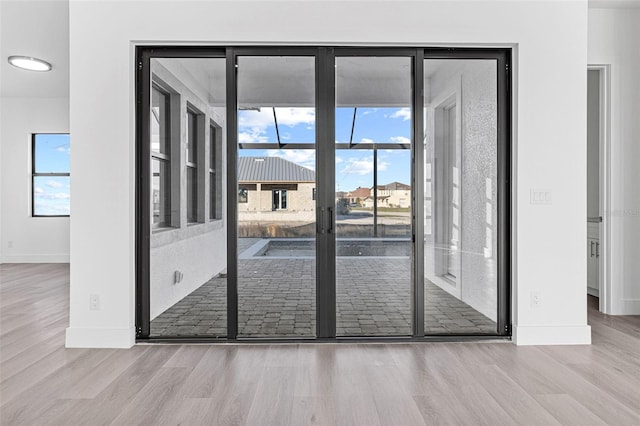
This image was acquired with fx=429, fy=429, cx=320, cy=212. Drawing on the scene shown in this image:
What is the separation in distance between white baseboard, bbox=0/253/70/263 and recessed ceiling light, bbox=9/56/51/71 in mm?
3436

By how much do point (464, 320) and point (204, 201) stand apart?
2207 millimetres

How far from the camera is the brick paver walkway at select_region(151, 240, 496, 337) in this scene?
328 centimetres

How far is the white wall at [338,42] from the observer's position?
123 inches

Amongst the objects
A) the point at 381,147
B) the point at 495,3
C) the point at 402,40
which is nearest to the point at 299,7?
the point at 402,40

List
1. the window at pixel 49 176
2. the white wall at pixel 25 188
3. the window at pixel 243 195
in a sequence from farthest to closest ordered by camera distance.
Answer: the window at pixel 49 176 → the white wall at pixel 25 188 → the window at pixel 243 195

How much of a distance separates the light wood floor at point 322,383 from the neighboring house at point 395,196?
3.48 ft

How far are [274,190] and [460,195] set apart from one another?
143 centimetres

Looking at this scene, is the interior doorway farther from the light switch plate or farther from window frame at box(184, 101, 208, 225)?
window frame at box(184, 101, 208, 225)

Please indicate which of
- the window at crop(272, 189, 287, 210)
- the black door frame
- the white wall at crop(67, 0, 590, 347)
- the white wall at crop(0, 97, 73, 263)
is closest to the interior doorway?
the white wall at crop(67, 0, 590, 347)

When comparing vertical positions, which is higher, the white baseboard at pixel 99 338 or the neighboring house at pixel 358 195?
the neighboring house at pixel 358 195

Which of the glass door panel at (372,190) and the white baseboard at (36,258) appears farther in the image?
the white baseboard at (36,258)

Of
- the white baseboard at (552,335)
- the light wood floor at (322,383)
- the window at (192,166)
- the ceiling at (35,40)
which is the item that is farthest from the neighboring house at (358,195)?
the ceiling at (35,40)

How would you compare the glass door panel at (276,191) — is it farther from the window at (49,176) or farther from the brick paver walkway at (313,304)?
→ the window at (49,176)

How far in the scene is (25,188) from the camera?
7.61 m
